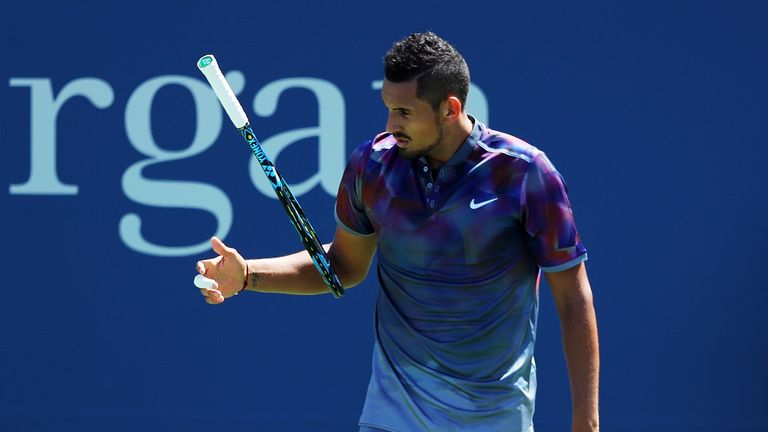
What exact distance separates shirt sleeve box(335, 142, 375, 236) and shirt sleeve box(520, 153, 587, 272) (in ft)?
1.44

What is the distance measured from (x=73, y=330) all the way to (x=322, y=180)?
118cm

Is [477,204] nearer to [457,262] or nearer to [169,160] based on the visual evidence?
[457,262]

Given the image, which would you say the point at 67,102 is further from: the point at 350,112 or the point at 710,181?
the point at 710,181

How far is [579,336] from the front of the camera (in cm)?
307

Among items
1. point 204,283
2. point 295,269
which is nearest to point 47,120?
point 295,269

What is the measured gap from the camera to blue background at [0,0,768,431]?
5.20 m

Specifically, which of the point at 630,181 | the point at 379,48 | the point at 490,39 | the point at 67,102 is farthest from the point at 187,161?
the point at 630,181

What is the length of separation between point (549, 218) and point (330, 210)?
7.67ft

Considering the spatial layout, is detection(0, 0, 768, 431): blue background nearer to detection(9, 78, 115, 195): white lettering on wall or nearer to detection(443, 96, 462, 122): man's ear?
detection(9, 78, 115, 195): white lettering on wall

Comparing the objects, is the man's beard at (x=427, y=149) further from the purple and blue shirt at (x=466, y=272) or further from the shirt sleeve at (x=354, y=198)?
the shirt sleeve at (x=354, y=198)

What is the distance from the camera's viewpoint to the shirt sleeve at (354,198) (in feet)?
10.8

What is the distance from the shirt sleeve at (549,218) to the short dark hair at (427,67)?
0.27 metres

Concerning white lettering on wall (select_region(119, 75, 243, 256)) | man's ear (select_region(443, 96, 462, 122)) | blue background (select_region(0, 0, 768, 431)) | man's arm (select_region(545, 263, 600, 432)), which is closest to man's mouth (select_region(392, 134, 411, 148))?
man's ear (select_region(443, 96, 462, 122))

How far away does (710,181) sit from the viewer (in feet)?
17.0
